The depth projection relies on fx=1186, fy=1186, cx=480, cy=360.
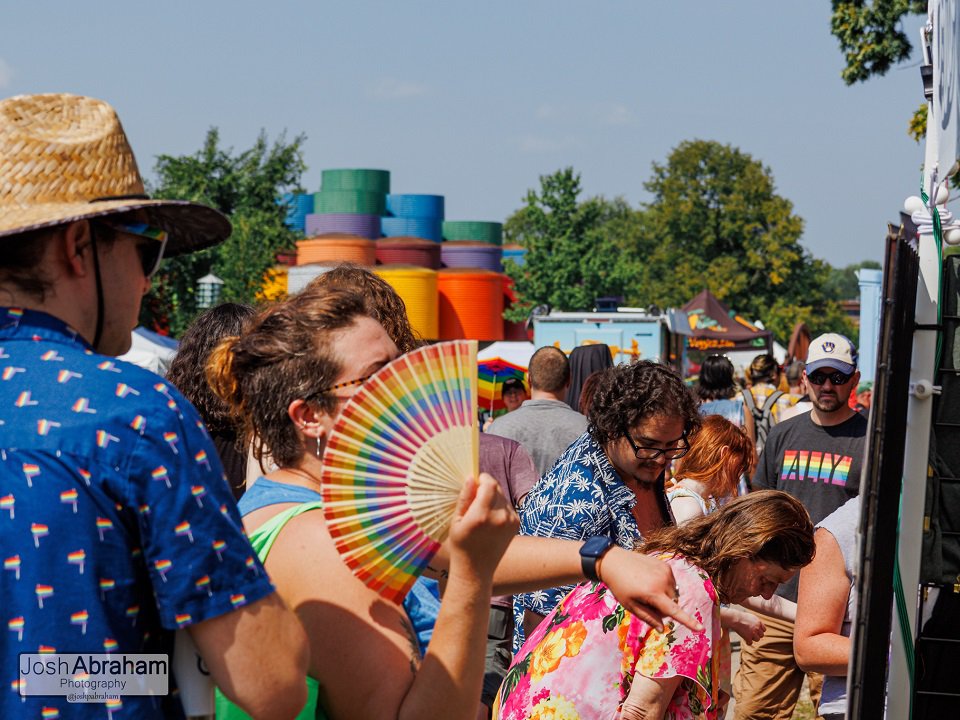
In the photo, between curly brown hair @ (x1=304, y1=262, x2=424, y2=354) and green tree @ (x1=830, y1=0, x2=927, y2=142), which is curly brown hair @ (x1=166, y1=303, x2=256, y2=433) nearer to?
curly brown hair @ (x1=304, y1=262, x2=424, y2=354)

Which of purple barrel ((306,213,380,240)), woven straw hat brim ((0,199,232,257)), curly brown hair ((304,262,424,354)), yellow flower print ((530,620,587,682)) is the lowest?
yellow flower print ((530,620,587,682))

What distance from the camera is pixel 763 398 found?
35.4ft

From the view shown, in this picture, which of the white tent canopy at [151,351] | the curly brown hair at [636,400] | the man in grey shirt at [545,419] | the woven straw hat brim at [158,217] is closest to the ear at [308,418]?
the woven straw hat brim at [158,217]

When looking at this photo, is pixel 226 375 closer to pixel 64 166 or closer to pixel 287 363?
pixel 287 363

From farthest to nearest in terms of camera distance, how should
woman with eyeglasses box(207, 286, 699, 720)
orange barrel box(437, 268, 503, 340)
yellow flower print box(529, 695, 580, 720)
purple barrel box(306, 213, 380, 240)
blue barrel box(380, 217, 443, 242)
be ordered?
blue barrel box(380, 217, 443, 242), purple barrel box(306, 213, 380, 240), orange barrel box(437, 268, 503, 340), yellow flower print box(529, 695, 580, 720), woman with eyeglasses box(207, 286, 699, 720)

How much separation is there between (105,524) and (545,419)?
523 cm

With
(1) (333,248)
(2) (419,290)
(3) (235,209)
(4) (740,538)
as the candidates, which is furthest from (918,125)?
(1) (333,248)

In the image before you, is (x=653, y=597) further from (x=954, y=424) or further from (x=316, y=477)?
(x=954, y=424)

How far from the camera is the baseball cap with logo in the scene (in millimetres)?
6275

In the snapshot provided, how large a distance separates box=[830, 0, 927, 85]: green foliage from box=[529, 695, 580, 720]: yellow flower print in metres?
12.9

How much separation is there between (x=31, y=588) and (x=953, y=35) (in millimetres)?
2133

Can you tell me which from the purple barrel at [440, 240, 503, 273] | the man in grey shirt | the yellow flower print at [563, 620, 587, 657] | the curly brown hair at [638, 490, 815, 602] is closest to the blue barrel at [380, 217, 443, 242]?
the purple barrel at [440, 240, 503, 273]

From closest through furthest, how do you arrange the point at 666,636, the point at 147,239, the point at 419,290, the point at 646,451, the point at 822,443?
the point at 147,239 → the point at 666,636 → the point at 646,451 → the point at 822,443 → the point at 419,290

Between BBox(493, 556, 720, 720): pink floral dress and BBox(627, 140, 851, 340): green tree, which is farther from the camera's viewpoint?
BBox(627, 140, 851, 340): green tree
